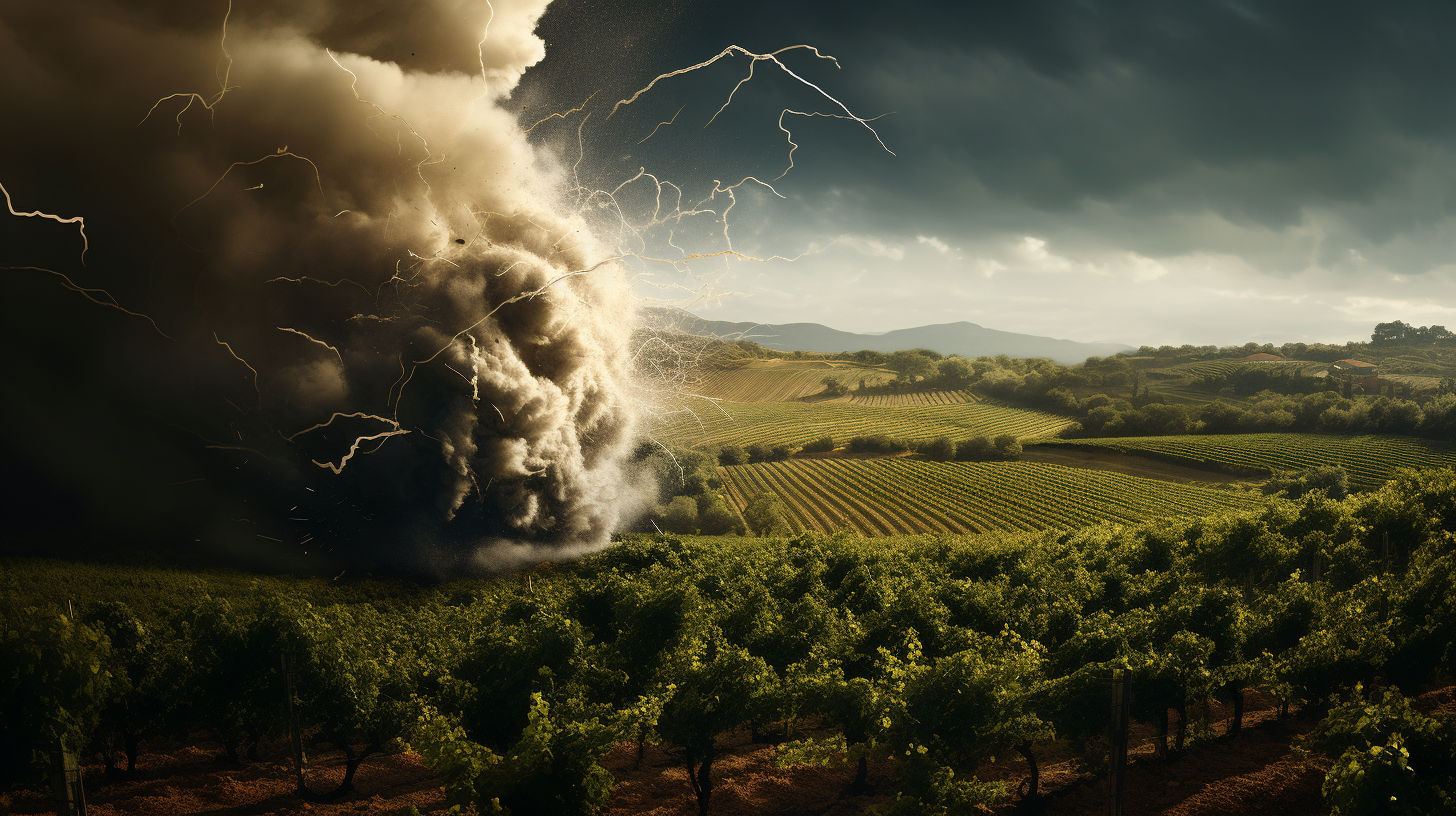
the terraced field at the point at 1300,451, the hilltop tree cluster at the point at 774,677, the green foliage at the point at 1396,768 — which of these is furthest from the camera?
the terraced field at the point at 1300,451

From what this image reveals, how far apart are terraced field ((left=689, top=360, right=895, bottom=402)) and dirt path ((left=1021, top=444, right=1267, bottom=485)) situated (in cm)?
3426

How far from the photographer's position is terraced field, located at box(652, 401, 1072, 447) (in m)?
78.4

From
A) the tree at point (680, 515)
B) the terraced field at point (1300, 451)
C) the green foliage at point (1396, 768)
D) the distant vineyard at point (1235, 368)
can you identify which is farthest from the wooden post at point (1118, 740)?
the distant vineyard at point (1235, 368)

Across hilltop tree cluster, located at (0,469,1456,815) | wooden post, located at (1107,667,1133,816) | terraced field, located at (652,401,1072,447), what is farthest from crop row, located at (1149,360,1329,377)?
wooden post, located at (1107,667,1133,816)

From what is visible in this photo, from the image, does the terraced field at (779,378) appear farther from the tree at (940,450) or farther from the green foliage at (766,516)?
the green foliage at (766,516)

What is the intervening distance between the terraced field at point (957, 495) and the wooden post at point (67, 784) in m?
47.9

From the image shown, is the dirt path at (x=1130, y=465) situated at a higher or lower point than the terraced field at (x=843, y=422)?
lower

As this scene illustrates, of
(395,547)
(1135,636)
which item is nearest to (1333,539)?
(1135,636)

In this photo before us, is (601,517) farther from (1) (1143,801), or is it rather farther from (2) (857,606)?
(1) (1143,801)

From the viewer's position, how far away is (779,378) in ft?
342

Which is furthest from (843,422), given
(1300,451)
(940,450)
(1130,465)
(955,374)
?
(1300,451)

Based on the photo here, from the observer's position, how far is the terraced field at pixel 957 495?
191ft

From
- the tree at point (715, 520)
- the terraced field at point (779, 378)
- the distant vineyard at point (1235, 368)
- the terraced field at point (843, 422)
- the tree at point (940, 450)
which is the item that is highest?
the distant vineyard at point (1235, 368)

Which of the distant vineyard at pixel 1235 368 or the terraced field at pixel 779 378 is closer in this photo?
the terraced field at pixel 779 378
